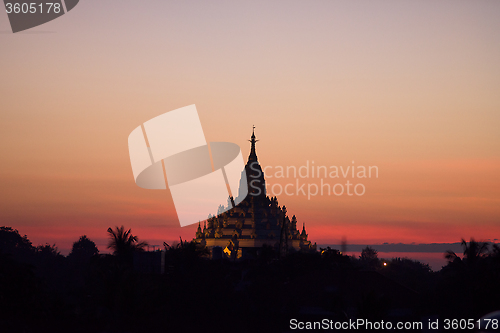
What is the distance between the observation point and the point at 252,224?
150 meters

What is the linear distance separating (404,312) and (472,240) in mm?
15731

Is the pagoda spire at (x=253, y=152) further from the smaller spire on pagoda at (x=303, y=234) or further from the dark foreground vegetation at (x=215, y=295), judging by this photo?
the dark foreground vegetation at (x=215, y=295)

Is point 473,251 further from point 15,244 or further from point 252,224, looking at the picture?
point 15,244

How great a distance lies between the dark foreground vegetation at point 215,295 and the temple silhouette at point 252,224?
59628 millimetres

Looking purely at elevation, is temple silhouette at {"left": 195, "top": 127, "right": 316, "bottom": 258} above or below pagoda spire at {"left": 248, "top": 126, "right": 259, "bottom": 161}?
below

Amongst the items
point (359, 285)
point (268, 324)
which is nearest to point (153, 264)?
point (268, 324)

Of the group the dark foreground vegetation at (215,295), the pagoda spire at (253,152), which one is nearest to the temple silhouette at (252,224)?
the pagoda spire at (253,152)

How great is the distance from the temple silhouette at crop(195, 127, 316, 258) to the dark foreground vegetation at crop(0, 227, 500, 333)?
196ft

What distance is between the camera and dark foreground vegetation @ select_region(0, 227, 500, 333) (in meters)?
41.9

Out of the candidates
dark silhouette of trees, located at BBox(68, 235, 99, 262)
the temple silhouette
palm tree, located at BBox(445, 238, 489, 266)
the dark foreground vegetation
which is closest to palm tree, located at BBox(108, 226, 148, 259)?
the dark foreground vegetation

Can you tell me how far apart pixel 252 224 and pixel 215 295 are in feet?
289

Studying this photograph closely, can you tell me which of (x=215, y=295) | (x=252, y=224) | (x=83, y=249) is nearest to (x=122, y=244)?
(x=215, y=295)

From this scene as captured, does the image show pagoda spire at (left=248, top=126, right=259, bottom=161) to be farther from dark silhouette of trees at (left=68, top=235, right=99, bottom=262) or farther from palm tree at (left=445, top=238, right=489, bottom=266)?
palm tree at (left=445, top=238, right=489, bottom=266)

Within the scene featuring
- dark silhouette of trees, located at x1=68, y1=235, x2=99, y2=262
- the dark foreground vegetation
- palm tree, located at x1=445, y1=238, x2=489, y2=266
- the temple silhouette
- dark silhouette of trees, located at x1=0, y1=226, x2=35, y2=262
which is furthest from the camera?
dark silhouette of trees, located at x1=68, y1=235, x2=99, y2=262
